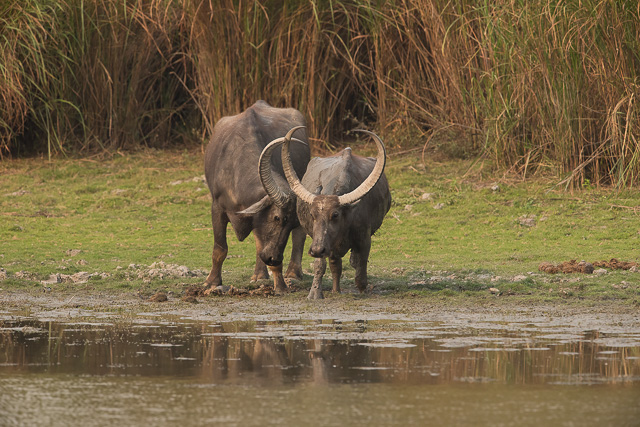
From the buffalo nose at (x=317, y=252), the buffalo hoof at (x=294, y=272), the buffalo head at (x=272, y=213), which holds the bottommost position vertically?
the buffalo hoof at (x=294, y=272)

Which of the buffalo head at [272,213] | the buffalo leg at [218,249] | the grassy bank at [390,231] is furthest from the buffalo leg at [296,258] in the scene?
the buffalo head at [272,213]

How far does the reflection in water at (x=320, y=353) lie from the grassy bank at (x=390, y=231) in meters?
1.86

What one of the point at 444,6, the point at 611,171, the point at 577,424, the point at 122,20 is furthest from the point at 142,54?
the point at 577,424

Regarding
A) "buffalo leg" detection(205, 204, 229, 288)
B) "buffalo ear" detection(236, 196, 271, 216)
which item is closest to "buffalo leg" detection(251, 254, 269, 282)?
"buffalo leg" detection(205, 204, 229, 288)

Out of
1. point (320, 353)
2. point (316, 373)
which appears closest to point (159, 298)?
point (320, 353)

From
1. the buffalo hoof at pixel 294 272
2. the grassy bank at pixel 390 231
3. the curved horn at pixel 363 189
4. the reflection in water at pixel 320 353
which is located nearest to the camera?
the reflection in water at pixel 320 353

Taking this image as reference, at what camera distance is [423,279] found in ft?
32.3

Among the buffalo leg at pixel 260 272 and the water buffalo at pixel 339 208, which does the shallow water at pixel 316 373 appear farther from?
the buffalo leg at pixel 260 272

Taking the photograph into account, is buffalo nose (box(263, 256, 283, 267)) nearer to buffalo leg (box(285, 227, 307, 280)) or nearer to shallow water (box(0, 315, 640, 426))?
buffalo leg (box(285, 227, 307, 280))

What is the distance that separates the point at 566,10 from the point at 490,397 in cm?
803

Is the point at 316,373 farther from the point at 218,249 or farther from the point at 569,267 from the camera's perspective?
the point at 569,267

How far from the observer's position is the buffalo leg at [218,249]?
32.3ft

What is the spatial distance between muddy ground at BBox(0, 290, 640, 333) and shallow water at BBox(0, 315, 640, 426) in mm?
286

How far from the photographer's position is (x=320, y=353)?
20.9 feet
